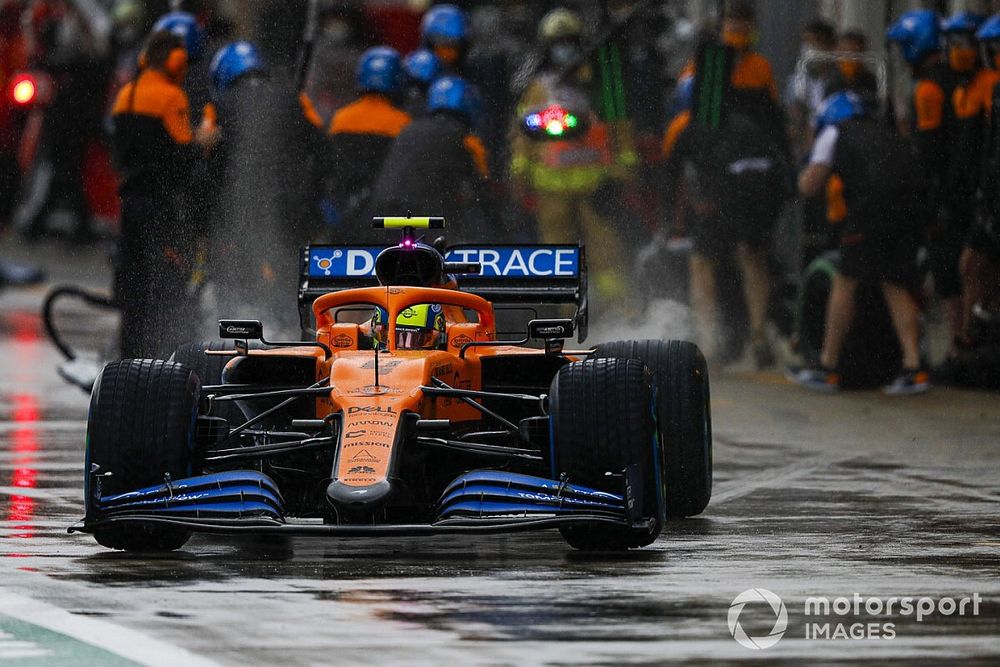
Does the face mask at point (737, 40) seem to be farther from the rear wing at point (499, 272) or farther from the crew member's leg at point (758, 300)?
the rear wing at point (499, 272)

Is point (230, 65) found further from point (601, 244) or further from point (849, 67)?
point (849, 67)

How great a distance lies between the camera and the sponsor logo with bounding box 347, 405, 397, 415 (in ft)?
33.0

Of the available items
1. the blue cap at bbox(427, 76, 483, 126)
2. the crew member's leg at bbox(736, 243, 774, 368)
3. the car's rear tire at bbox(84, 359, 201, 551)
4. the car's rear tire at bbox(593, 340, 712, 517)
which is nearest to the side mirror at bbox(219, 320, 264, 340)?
the car's rear tire at bbox(84, 359, 201, 551)

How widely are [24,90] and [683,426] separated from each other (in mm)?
17848

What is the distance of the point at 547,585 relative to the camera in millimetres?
9156

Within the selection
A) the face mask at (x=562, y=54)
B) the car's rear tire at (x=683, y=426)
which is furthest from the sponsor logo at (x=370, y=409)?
the face mask at (x=562, y=54)

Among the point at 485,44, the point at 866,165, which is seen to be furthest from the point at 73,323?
the point at 866,165

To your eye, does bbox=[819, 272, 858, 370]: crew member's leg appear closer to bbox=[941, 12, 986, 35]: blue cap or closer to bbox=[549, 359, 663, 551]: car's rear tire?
bbox=[941, 12, 986, 35]: blue cap

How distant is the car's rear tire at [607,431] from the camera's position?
9.89m

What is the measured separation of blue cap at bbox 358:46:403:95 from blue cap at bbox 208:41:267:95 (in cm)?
82

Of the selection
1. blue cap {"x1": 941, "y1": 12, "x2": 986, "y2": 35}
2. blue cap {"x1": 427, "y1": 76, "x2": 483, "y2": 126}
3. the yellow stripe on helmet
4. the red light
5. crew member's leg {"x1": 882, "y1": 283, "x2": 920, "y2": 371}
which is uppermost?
the red light

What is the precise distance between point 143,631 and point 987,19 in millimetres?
11580

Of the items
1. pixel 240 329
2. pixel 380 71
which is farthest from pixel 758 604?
pixel 380 71

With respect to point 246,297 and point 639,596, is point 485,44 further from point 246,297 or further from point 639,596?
point 639,596
